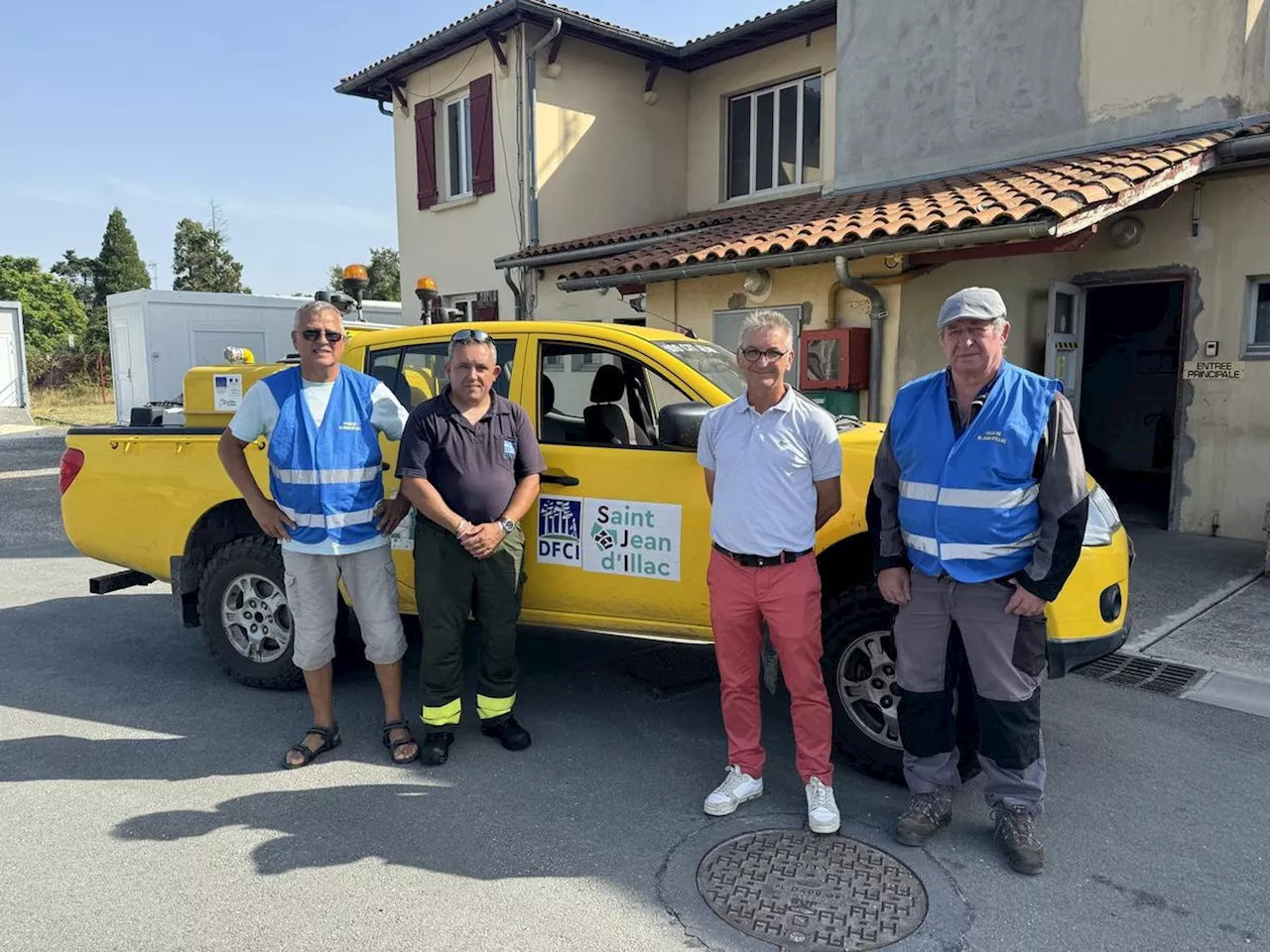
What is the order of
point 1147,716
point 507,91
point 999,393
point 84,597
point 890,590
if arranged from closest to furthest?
1. point 999,393
2. point 890,590
3. point 1147,716
4. point 84,597
5. point 507,91

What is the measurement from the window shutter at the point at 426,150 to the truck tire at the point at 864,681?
12.8m

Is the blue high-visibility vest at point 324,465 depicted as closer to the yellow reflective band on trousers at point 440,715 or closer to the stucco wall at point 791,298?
the yellow reflective band on trousers at point 440,715

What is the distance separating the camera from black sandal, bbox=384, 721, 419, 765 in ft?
12.5

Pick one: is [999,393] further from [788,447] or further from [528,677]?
[528,677]

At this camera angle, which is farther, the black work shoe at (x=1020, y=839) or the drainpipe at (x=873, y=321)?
the drainpipe at (x=873, y=321)

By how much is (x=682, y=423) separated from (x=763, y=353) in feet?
1.85

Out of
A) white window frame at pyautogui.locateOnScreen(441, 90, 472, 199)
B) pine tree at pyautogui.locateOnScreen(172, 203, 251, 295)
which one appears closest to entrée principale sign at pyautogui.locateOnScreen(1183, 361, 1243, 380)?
white window frame at pyautogui.locateOnScreen(441, 90, 472, 199)

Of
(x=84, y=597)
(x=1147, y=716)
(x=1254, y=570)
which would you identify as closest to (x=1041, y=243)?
(x=1254, y=570)

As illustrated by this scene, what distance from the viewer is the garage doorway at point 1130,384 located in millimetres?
11508

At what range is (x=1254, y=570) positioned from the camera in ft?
22.2

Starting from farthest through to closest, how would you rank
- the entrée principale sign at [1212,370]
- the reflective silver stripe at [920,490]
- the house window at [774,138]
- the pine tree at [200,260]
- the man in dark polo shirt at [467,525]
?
the pine tree at [200,260] → the house window at [774,138] → the entrée principale sign at [1212,370] → the man in dark polo shirt at [467,525] → the reflective silver stripe at [920,490]

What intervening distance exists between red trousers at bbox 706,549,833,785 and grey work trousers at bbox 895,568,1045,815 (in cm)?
30

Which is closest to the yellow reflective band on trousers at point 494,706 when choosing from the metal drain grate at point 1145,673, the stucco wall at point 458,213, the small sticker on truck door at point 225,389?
the small sticker on truck door at point 225,389

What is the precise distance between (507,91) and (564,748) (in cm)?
1144
